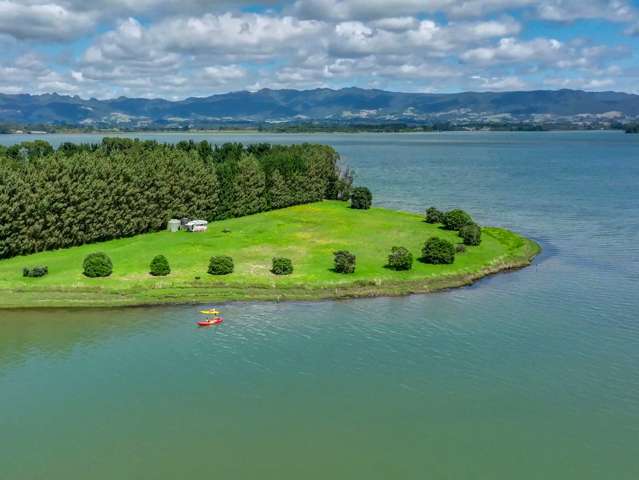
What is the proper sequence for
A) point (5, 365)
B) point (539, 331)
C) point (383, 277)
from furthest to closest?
point (383, 277) < point (539, 331) < point (5, 365)

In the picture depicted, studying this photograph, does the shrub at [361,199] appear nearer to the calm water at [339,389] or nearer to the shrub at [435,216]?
→ the shrub at [435,216]

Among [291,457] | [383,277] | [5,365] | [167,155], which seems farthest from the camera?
[167,155]

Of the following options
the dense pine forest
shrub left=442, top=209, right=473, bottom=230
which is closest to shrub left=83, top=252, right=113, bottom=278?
the dense pine forest

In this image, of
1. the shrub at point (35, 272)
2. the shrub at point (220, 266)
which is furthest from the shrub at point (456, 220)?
the shrub at point (35, 272)

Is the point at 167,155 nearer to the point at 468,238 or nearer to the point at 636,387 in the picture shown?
the point at 468,238

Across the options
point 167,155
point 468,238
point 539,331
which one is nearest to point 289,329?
point 539,331

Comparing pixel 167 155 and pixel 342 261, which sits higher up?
pixel 167 155

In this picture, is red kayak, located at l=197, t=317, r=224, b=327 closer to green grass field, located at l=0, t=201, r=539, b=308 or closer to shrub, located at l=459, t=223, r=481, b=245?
green grass field, located at l=0, t=201, r=539, b=308

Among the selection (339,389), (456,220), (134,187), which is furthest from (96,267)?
(456,220)
